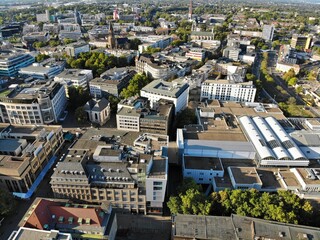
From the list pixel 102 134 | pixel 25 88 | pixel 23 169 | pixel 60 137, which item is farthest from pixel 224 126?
pixel 25 88

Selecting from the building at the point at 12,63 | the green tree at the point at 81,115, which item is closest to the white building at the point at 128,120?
the green tree at the point at 81,115

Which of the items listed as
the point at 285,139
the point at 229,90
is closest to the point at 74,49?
the point at 229,90

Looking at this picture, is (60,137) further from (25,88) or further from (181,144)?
(181,144)

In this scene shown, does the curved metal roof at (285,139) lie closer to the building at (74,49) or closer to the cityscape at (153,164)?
the cityscape at (153,164)

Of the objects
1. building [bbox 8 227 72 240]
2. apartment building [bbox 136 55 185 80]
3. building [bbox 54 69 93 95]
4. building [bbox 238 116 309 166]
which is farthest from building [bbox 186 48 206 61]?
building [bbox 8 227 72 240]

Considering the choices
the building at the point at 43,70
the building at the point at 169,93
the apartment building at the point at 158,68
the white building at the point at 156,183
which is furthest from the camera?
the apartment building at the point at 158,68

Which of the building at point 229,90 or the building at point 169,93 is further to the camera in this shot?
the building at point 229,90

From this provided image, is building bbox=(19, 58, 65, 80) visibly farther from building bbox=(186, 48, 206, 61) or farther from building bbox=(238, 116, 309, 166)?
building bbox=(238, 116, 309, 166)
